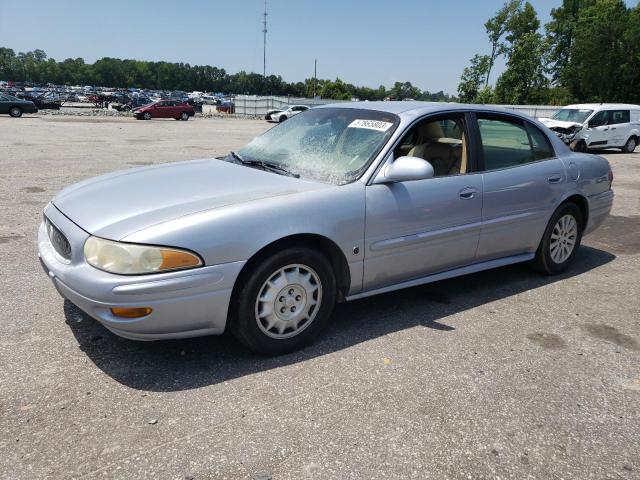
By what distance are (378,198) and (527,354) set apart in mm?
1400

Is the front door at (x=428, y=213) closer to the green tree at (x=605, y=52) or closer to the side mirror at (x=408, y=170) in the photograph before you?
the side mirror at (x=408, y=170)

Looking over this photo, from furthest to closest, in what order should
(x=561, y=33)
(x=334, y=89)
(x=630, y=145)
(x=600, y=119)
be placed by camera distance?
(x=334, y=89)
(x=561, y=33)
(x=630, y=145)
(x=600, y=119)

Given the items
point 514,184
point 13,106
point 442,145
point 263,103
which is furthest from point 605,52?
point 442,145

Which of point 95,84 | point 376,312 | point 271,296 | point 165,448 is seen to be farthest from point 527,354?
point 95,84

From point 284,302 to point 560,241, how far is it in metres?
3.04

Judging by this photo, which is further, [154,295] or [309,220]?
[309,220]

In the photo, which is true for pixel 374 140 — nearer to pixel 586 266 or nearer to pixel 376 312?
pixel 376 312

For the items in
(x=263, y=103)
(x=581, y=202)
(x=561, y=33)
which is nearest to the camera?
(x=581, y=202)

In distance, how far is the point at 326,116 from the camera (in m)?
4.30

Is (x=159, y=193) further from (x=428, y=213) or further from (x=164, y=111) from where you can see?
(x=164, y=111)

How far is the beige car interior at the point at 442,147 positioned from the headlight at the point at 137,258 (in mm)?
2020

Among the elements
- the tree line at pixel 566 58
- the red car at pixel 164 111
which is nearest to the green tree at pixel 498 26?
the tree line at pixel 566 58

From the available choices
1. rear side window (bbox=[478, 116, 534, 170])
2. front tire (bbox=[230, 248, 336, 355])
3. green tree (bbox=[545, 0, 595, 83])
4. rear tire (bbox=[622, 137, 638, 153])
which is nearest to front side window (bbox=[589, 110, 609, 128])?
rear tire (bbox=[622, 137, 638, 153])

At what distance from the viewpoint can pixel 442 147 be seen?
4.19 metres
